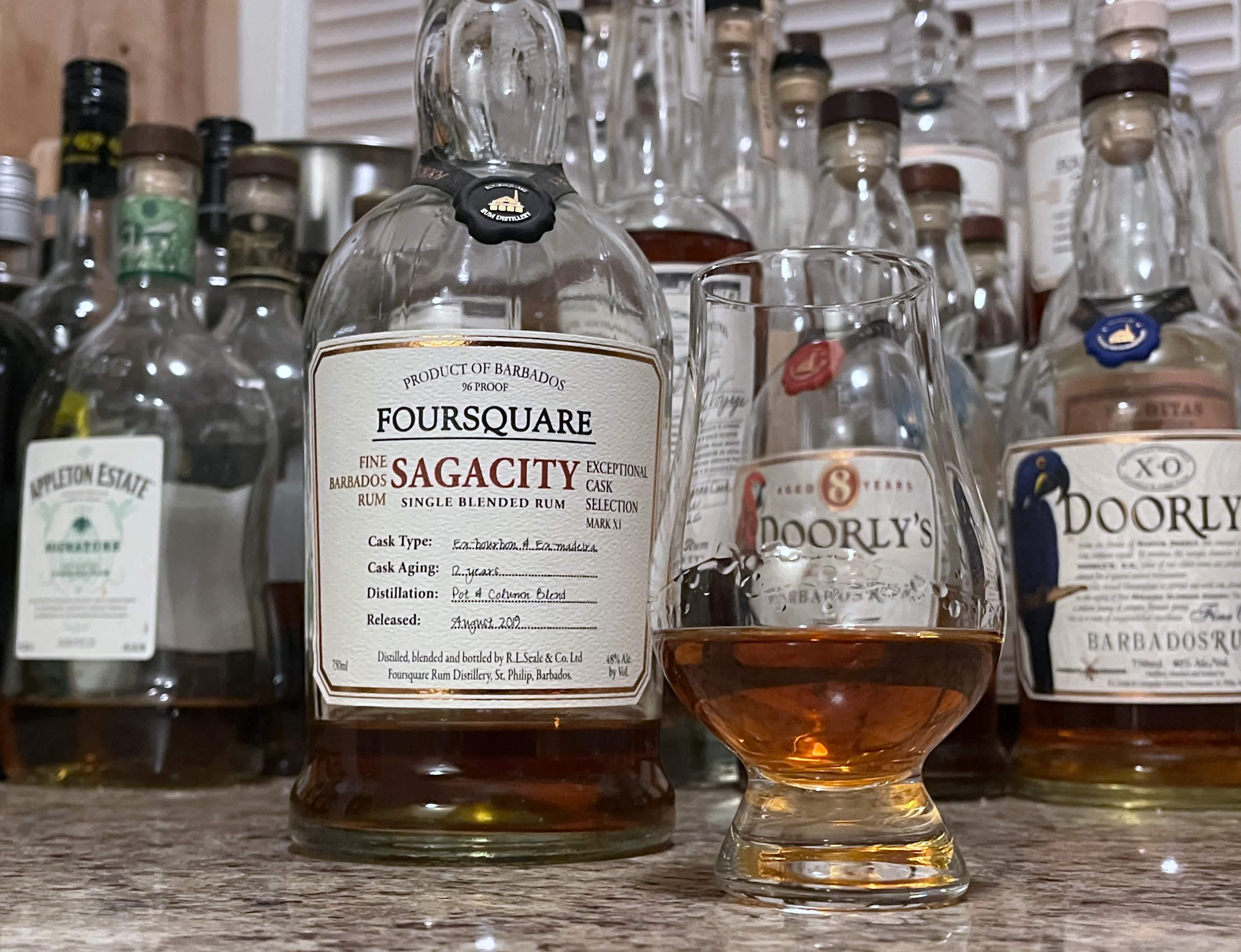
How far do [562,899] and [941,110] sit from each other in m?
0.85

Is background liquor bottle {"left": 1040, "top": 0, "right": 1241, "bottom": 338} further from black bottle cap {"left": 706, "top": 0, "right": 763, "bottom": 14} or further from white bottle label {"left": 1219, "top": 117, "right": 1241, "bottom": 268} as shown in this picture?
black bottle cap {"left": 706, "top": 0, "right": 763, "bottom": 14}

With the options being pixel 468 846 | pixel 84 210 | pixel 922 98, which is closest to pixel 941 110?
pixel 922 98

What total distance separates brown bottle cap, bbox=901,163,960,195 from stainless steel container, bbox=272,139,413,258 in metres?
0.42

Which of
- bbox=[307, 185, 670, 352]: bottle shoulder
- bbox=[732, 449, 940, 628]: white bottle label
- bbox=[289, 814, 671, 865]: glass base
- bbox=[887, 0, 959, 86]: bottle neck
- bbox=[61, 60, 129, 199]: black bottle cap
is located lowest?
bbox=[289, 814, 671, 865]: glass base

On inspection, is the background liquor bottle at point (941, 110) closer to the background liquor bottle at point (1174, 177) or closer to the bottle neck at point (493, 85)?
the background liquor bottle at point (1174, 177)

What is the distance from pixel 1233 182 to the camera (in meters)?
1.04

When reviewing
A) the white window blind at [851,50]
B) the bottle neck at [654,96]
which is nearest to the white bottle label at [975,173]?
the bottle neck at [654,96]

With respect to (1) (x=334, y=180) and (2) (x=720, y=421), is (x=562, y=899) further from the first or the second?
(1) (x=334, y=180)

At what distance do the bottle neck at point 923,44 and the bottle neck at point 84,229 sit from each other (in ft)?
2.20

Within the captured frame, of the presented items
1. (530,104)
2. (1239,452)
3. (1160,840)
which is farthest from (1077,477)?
(530,104)

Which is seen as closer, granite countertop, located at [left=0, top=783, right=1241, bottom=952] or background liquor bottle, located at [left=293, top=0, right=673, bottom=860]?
granite countertop, located at [left=0, top=783, right=1241, bottom=952]

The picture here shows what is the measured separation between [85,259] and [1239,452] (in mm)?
842

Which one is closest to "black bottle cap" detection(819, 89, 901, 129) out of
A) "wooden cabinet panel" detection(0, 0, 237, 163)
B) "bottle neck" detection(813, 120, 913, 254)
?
"bottle neck" detection(813, 120, 913, 254)

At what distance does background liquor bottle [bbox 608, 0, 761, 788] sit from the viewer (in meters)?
0.85
